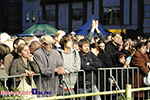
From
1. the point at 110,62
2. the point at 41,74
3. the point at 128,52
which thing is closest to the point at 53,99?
the point at 41,74

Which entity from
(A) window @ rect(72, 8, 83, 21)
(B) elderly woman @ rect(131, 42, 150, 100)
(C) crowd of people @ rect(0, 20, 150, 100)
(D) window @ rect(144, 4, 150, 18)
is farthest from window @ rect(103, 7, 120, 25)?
(C) crowd of people @ rect(0, 20, 150, 100)

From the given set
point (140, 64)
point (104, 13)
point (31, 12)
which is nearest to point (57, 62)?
point (140, 64)

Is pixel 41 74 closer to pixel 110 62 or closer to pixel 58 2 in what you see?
pixel 110 62

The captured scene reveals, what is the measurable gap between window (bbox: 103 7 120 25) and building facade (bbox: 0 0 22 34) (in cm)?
2390

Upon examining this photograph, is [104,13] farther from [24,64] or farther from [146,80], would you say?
[24,64]

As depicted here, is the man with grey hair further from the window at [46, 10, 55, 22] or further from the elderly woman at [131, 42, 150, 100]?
the window at [46, 10, 55, 22]

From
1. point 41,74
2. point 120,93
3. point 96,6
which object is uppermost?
point 96,6

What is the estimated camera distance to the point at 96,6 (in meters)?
39.2

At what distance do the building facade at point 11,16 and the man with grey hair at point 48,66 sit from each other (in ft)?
172

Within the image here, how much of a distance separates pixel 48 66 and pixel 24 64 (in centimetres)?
60

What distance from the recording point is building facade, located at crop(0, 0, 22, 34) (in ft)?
191

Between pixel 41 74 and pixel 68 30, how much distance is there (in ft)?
120

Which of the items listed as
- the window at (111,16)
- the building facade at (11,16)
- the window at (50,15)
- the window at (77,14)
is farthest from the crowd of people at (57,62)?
the building facade at (11,16)

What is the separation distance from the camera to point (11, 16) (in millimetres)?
59094
